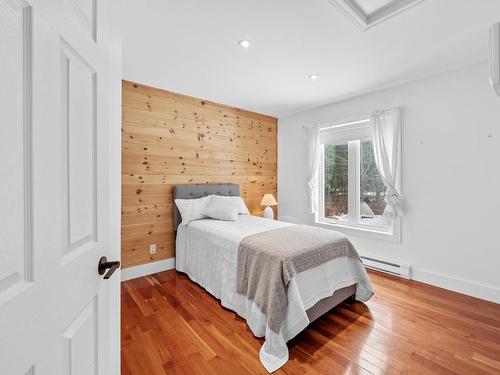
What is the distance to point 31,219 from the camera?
522mm

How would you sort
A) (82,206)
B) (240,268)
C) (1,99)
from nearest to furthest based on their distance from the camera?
(1,99), (82,206), (240,268)

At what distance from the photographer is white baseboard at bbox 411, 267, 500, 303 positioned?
240 cm

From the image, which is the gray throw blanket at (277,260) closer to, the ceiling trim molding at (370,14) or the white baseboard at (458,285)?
the white baseboard at (458,285)

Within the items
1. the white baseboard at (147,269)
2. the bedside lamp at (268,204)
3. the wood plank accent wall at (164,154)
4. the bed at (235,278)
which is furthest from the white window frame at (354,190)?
the white baseboard at (147,269)

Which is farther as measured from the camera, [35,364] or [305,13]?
[305,13]

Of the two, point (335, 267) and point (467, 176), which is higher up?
point (467, 176)

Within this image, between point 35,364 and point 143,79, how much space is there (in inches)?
120

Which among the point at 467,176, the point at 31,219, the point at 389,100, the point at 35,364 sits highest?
the point at 389,100

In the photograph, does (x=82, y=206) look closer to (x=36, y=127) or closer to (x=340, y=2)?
(x=36, y=127)

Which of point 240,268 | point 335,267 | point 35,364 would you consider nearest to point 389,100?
point 335,267

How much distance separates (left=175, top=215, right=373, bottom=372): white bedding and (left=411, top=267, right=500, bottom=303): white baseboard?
1.03m

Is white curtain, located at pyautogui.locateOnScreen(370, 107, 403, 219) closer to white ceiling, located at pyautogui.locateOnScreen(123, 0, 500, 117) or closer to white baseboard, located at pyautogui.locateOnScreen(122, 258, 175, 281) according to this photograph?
white ceiling, located at pyautogui.locateOnScreen(123, 0, 500, 117)

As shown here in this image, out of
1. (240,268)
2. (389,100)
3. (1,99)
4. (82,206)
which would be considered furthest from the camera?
(389,100)

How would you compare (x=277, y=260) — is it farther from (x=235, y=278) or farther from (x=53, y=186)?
(x=53, y=186)
